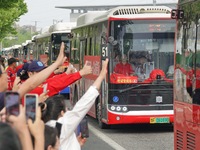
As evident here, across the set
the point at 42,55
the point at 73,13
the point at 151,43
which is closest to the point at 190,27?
the point at 151,43

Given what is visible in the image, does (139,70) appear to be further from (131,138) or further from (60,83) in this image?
(60,83)

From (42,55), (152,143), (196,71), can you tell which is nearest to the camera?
(196,71)

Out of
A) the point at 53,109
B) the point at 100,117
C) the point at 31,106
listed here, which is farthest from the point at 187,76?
the point at 100,117

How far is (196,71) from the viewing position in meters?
9.19

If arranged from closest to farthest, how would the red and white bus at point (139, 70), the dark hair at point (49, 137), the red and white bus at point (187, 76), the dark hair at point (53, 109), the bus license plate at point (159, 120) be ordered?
1. the dark hair at point (49, 137)
2. the dark hair at point (53, 109)
3. the red and white bus at point (187, 76)
4. the red and white bus at point (139, 70)
5. the bus license plate at point (159, 120)

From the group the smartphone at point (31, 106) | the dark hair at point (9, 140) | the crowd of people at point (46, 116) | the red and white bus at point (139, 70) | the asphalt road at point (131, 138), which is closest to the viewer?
the dark hair at point (9, 140)

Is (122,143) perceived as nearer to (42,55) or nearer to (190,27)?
(190,27)

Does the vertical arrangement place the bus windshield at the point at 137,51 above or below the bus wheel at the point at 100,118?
above

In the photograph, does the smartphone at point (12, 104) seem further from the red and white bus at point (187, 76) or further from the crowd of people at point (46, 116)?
the red and white bus at point (187, 76)

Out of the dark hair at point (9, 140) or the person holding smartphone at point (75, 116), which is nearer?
the dark hair at point (9, 140)

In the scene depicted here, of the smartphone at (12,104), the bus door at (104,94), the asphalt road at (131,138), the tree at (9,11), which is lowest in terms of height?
the asphalt road at (131,138)

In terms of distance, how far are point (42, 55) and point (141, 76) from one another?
22.2 meters

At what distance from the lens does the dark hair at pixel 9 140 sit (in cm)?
273

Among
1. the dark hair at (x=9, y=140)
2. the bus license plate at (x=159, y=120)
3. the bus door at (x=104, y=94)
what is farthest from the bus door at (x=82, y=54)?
the dark hair at (x=9, y=140)
